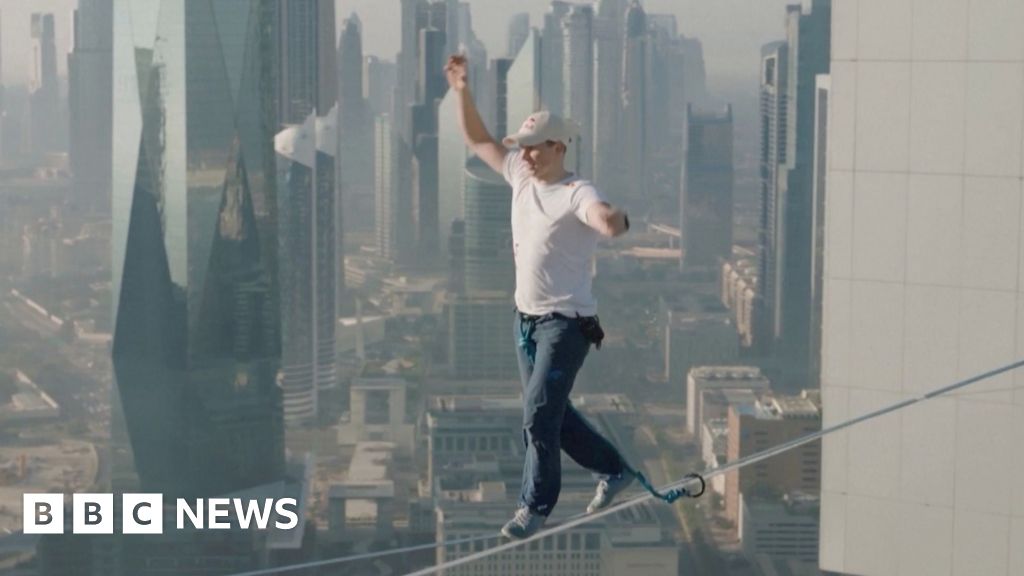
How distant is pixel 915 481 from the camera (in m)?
4.42

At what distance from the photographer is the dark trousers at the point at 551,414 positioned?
2.95 meters

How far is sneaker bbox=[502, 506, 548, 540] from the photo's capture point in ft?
10.1

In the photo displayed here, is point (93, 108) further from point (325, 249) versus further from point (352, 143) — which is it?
point (352, 143)

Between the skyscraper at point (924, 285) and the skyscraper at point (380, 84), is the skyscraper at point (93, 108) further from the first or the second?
the skyscraper at point (924, 285)

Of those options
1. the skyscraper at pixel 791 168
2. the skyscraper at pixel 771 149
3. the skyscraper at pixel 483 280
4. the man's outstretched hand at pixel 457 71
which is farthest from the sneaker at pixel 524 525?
the skyscraper at pixel 771 149

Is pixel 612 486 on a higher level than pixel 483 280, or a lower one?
higher

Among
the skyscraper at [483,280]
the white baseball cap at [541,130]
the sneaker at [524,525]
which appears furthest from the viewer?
the skyscraper at [483,280]

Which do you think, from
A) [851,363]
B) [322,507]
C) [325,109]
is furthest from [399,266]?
[851,363]

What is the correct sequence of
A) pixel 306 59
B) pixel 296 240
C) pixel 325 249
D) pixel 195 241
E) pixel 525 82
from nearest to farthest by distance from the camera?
pixel 525 82 < pixel 195 241 < pixel 296 240 < pixel 325 249 < pixel 306 59

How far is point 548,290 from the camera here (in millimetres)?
2932

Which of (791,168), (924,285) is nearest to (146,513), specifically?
(791,168)

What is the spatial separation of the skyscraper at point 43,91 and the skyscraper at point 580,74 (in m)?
7.84

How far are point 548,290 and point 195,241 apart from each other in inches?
1011

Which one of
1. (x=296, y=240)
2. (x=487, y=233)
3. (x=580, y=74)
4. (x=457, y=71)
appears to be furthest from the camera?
(x=296, y=240)
